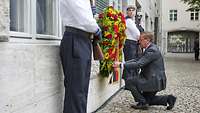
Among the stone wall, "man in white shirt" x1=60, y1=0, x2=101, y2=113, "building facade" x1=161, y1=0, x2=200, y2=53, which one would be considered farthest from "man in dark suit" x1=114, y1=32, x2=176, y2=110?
"building facade" x1=161, y1=0, x2=200, y2=53

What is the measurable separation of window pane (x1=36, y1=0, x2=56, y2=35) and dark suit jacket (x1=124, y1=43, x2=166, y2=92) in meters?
2.08

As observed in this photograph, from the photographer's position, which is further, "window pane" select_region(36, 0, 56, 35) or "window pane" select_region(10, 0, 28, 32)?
"window pane" select_region(36, 0, 56, 35)

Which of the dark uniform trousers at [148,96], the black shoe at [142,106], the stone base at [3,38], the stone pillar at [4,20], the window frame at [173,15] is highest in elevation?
the window frame at [173,15]

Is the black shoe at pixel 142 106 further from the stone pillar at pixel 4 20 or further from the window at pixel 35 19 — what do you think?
the stone pillar at pixel 4 20

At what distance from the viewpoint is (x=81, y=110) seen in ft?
14.9

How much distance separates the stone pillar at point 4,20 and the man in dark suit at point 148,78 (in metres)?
3.35

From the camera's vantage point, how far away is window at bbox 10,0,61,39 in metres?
4.11

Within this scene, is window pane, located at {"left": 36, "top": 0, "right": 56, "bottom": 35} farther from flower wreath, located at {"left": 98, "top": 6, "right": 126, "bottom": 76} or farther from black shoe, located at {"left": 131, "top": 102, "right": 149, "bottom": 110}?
black shoe, located at {"left": 131, "top": 102, "right": 149, "bottom": 110}

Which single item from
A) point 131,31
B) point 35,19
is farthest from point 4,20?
point 131,31

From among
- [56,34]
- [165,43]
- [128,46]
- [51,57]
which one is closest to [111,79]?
[128,46]

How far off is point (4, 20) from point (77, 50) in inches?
44.5

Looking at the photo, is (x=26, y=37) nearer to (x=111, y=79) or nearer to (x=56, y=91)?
(x=56, y=91)

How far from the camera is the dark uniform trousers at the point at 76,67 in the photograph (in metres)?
4.48

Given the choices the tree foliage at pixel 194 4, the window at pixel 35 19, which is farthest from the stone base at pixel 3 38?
the tree foliage at pixel 194 4
